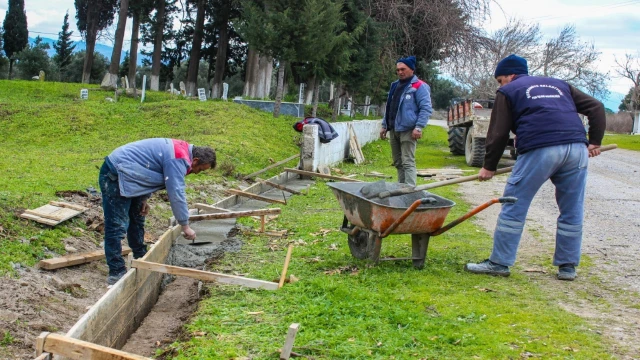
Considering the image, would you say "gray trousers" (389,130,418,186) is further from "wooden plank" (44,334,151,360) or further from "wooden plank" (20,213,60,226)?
"wooden plank" (44,334,151,360)

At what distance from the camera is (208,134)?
17047 mm

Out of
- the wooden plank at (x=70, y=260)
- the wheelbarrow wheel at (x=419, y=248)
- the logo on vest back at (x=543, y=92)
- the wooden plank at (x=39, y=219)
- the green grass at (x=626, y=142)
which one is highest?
the logo on vest back at (x=543, y=92)

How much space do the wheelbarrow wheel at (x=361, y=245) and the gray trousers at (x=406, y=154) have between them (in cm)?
273

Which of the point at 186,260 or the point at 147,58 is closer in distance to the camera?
the point at 186,260

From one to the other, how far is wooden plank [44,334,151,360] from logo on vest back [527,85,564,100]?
12.9 feet

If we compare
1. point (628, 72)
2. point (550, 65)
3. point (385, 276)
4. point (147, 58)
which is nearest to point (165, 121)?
point (385, 276)

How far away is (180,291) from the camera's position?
6309 mm

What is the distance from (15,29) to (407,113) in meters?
47.4

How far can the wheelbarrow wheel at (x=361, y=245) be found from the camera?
6.27m

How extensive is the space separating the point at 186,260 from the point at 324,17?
14442mm

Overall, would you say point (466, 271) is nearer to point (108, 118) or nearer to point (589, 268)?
point (589, 268)

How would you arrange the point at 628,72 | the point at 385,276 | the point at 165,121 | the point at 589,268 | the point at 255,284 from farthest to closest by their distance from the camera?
1. the point at 628,72
2. the point at 165,121
3. the point at 589,268
4. the point at 385,276
5. the point at 255,284

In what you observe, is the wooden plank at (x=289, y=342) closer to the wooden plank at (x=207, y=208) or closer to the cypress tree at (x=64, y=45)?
the wooden plank at (x=207, y=208)

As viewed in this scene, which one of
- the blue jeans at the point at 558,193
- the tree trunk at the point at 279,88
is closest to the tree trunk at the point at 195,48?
the tree trunk at the point at 279,88
